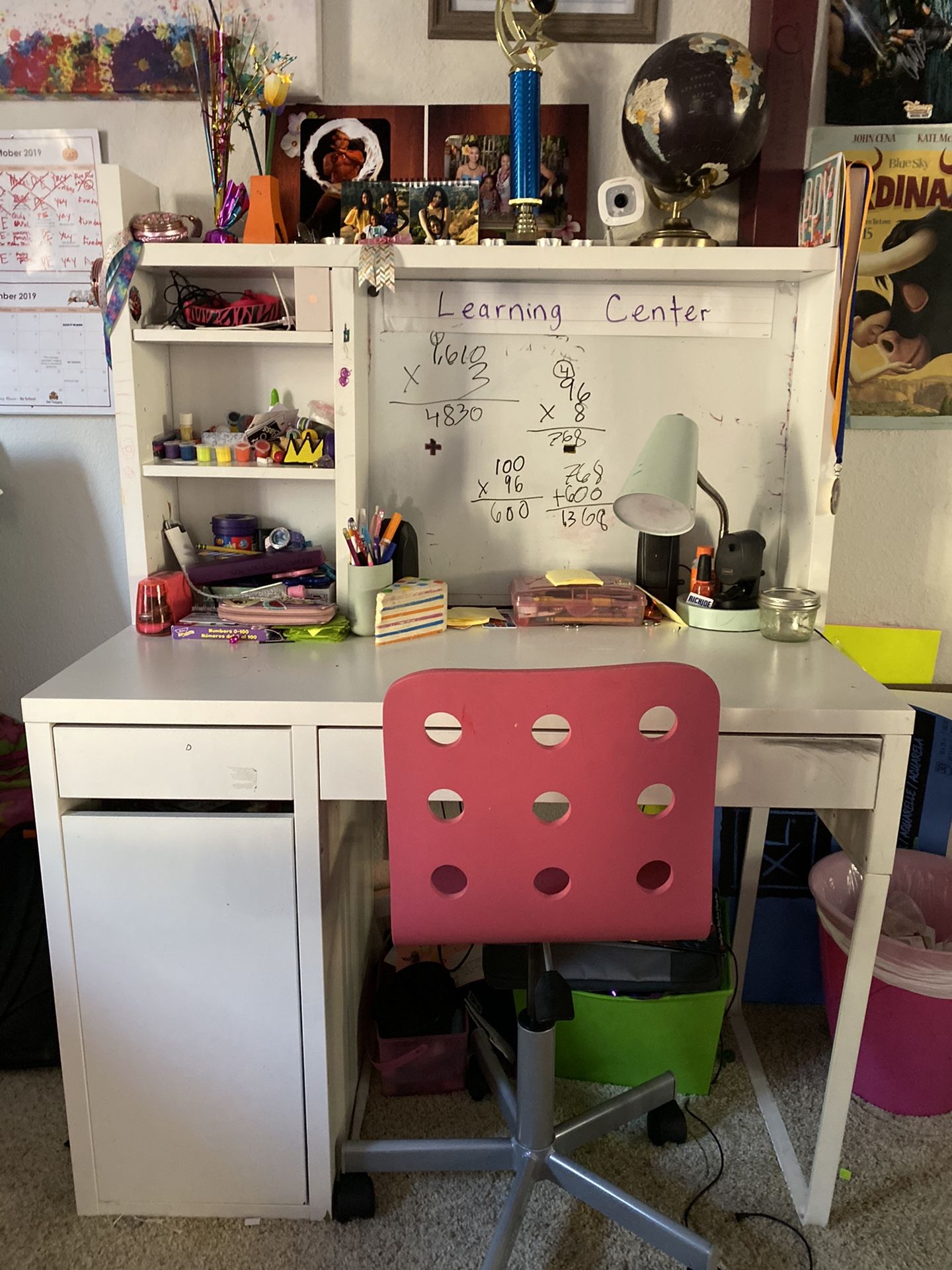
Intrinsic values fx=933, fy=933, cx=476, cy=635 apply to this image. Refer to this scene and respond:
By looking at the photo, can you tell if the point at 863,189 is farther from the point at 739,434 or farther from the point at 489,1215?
the point at 489,1215

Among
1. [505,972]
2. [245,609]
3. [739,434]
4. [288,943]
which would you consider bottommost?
[505,972]

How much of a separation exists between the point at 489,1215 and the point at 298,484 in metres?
1.23

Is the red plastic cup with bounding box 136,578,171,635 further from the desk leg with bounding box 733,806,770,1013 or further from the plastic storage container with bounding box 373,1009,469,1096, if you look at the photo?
the desk leg with bounding box 733,806,770,1013

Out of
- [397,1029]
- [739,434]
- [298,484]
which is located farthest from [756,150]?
[397,1029]

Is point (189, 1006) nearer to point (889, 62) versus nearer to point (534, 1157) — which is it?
point (534, 1157)

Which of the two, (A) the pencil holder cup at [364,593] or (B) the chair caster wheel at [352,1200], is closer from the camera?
(B) the chair caster wheel at [352,1200]

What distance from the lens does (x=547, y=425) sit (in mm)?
1678

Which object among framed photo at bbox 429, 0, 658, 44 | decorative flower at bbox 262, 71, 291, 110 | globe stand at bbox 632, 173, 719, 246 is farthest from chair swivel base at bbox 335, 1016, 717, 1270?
framed photo at bbox 429, 0, 658, 44

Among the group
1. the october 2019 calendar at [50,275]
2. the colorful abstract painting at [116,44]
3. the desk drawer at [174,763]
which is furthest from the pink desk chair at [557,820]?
the colorful abstract painting at [116,44]

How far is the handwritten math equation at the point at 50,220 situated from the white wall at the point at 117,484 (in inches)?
3.2

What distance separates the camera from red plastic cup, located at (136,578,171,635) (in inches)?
58.8

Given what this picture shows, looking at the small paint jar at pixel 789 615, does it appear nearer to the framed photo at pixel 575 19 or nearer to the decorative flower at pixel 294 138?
the framed photo at pixel 575 19

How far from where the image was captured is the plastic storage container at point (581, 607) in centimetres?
155

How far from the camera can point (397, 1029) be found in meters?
1.61
